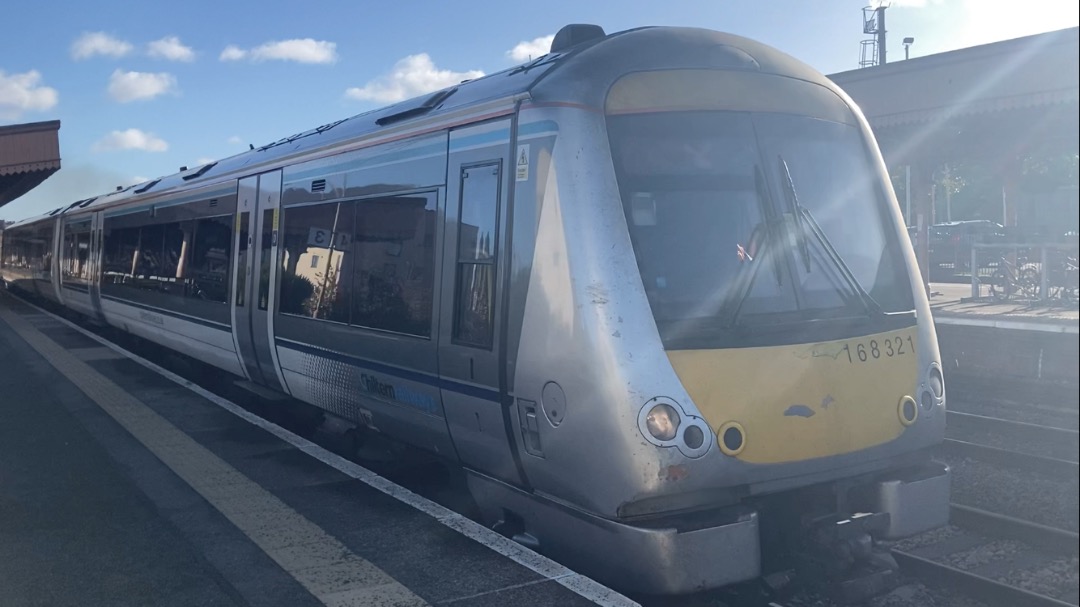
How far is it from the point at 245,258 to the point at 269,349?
1.18 metres

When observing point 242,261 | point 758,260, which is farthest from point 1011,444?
point 242,261

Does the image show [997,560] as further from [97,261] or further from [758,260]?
[97,261]

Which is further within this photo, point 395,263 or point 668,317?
point 395,263

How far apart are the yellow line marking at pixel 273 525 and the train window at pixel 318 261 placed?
136 centimetres

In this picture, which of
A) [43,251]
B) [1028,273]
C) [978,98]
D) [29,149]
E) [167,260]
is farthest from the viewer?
[29,149]

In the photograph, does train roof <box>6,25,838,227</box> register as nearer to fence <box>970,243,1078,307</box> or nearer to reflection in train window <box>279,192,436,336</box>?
reflection in train window <box>279,192,436,336</box>

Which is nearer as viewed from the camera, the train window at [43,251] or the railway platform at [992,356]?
the railway platform at [992,356]

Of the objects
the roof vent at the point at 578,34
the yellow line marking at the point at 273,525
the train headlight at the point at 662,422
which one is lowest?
the yellow line marking at the point at 273,525

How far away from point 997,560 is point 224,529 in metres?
4.47

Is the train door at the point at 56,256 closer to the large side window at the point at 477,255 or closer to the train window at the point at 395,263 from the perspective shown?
the train window at the point at 395,263

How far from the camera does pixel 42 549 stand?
5082mm

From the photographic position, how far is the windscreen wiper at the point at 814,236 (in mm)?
4621

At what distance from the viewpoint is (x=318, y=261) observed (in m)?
7.20

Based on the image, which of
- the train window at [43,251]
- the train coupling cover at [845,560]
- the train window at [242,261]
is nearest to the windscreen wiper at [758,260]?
the train coupling cover at [845,560]
